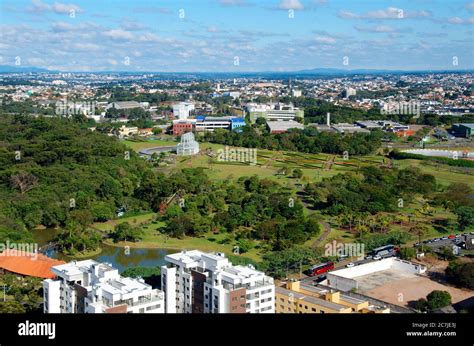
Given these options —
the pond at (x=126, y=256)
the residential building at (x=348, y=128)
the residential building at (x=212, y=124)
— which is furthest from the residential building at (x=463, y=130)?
the pond at (x=126, y=256)

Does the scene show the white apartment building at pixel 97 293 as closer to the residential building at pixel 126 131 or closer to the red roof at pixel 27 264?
the red roof at pixel 27 264

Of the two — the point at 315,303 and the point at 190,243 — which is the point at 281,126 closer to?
the point at 190,243

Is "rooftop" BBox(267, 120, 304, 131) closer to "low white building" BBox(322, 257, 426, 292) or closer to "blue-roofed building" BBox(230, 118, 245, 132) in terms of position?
"blue-roofed building" BBox(230, 118, 245, 132)

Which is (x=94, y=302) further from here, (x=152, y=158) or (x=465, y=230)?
(x=152, y=158)

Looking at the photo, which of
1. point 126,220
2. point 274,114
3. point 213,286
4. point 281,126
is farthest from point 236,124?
point 213,286
